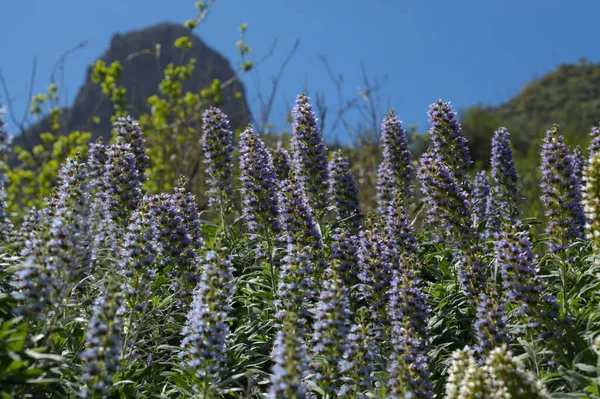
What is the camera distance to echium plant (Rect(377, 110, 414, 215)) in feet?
28.4

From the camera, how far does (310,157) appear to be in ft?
26.9

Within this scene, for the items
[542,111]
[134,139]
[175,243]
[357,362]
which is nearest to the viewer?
[357,362]

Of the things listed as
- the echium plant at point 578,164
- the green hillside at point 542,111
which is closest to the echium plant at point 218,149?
the echium plant at point 578,164

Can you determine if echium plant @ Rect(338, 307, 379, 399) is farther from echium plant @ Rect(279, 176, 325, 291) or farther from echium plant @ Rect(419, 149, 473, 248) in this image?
echium plant @ Rect(419, 149, 473, 248)

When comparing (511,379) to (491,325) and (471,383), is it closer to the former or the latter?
(471,383)

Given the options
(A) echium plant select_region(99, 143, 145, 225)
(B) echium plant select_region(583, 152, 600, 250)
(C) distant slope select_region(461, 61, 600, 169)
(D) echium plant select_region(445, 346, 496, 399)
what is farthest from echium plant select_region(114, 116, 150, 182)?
(C) distant slope select_region(461, 61, 600, 169)

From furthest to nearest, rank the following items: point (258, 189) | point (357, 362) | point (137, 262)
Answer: point (258, 189) < point (137, 262) < point (357, 362)

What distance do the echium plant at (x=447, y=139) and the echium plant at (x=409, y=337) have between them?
212 cm

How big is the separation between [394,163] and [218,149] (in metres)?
2.25

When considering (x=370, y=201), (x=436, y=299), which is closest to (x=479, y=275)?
(x=436, y=299)

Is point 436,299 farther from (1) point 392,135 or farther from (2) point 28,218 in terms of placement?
(2) point 28,218

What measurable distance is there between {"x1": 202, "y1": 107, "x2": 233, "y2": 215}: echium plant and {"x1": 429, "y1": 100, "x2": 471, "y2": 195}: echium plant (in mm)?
2420

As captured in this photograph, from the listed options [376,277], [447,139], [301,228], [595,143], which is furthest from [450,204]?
[595,143]

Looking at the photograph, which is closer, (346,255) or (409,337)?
(409,337)
